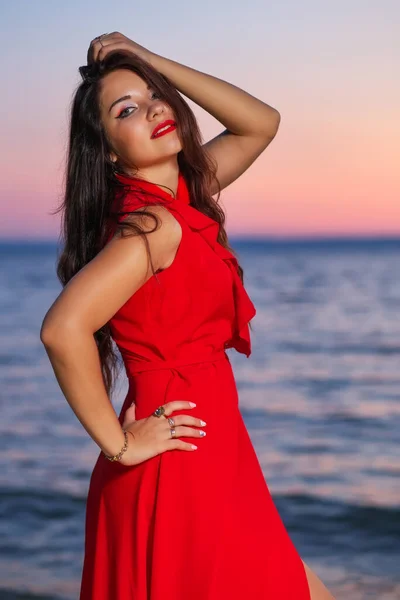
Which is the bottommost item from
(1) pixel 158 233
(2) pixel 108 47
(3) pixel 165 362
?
(3) pixel 165 362

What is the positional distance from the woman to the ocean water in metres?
2.71

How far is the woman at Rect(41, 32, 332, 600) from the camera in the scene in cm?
233

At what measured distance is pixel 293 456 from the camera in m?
7.51

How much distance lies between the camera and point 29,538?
5945 mm

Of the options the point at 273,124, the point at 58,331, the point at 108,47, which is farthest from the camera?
the point at 273,124

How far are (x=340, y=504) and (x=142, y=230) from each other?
14.7 feet

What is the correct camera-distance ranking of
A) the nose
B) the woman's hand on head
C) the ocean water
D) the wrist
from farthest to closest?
the ocean water, the woman's hand on head, the nose, the wrist

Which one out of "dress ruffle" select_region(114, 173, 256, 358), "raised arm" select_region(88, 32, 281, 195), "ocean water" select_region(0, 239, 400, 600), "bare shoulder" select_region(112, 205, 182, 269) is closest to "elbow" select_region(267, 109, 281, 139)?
"raised arm" select_region(88, 32, 281, 195)

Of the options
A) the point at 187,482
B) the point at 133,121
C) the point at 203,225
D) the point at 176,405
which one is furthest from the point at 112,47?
the point at 187,482

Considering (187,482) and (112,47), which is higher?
(112,47)

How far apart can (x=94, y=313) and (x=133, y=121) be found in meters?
0.53

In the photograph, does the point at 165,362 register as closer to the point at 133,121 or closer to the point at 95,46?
the point at 133,121

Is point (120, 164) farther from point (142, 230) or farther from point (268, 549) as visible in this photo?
point (268, 549)

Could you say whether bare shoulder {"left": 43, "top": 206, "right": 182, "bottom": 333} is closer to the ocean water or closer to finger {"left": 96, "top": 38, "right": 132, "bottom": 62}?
finger {"left": 96, "top": 38, "right": 132, "bottom": 62}
